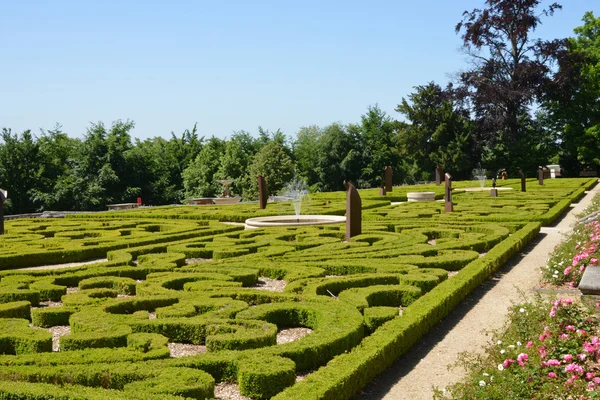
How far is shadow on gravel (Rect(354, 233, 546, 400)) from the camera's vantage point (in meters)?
5.68

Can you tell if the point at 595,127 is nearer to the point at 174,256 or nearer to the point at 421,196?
the point at 421,196

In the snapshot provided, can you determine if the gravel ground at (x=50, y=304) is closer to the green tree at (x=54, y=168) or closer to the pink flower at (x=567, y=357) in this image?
the pink flower at (x=567, y=357)

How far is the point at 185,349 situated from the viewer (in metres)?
6.53

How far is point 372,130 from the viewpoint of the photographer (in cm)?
5888

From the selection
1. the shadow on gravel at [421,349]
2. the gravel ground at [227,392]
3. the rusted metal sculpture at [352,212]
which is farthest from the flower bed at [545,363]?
the rusted metal sculpture at [352,212]

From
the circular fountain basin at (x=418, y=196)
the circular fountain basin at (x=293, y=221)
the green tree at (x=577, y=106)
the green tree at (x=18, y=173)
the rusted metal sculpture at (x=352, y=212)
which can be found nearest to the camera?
the rusted metal sculpture at (x=352, y=212)

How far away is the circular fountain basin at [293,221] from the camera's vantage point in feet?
54.5

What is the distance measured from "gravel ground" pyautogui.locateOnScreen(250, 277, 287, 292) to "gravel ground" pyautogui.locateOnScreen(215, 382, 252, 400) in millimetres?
3724

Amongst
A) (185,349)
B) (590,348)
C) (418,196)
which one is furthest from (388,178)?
(590,348)

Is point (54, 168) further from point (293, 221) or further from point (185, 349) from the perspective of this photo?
point (185, 349)

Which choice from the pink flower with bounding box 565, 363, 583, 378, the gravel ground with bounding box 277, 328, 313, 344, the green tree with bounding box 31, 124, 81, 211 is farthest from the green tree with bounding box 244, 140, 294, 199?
the pink flower with bounding box 565, 363, 583, 378

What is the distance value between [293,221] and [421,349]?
1075cm

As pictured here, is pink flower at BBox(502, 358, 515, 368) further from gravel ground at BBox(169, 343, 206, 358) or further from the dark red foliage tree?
the dark red foliage tree

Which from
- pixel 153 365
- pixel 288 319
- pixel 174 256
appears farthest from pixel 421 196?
pixel 153 365
